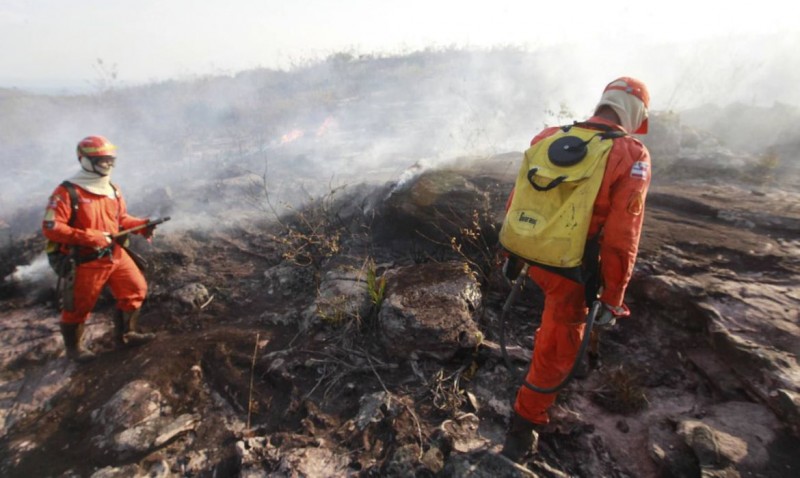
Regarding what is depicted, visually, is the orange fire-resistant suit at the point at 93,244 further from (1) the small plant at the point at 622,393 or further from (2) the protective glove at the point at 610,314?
(1) the small plant at the point at 622,393

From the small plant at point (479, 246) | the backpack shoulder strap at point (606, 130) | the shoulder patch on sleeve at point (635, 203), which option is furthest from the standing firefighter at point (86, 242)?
the shoulder patch on sleeve at point (635, 203)

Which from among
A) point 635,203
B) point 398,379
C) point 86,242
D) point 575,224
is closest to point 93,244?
point 86,242

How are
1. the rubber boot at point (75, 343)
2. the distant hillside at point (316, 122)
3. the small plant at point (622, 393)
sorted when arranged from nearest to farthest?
the small plant at point (622, 393) < the rubber boot at point (75, 343) < the distant hillside at point (316, 122)

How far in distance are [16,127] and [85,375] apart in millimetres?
11563

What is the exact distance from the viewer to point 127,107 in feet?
39.2

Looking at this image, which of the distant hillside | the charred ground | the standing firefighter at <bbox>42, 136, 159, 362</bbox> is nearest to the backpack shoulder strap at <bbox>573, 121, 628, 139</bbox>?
the charred ground

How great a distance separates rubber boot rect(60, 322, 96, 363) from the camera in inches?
125

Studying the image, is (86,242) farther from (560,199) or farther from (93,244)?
(560,199)

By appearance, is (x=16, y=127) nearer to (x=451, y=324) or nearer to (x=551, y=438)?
(x=451, y=324)

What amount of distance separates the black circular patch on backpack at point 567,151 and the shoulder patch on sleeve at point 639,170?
0.74ft

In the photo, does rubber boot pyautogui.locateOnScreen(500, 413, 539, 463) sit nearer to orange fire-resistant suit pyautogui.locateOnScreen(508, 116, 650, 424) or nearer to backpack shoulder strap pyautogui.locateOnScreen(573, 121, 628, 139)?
orange fire-resistant suit pyautogui.locateOnScreen(508, 116, 650, 424)

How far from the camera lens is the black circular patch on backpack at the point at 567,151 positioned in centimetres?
180

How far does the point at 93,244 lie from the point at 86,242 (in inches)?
1.9

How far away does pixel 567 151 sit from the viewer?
1.83 metres
